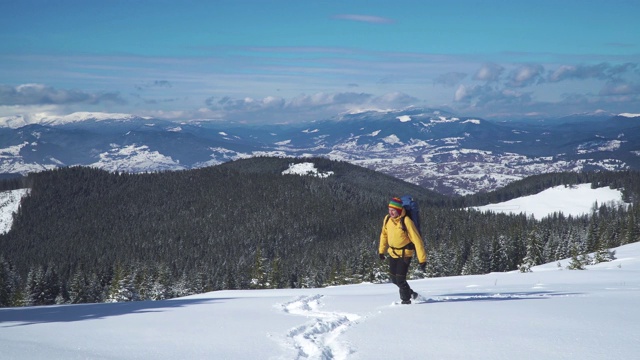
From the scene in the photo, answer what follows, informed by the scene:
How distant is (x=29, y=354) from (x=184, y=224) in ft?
593

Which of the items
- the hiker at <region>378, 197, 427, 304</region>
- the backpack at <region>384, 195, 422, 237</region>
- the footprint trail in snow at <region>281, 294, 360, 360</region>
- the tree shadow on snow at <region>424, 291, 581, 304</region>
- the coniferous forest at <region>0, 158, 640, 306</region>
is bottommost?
the coniferous forest at <region>0, 158, 640, 306</region>

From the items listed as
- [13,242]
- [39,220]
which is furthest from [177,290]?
[39,220]

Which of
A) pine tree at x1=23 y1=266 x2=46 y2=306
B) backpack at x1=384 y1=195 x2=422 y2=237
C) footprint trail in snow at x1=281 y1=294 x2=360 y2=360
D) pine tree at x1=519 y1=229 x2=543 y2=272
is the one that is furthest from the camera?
pine tree at x1=519 y1=229 x2=543 y2=272

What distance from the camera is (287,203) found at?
191250 mm

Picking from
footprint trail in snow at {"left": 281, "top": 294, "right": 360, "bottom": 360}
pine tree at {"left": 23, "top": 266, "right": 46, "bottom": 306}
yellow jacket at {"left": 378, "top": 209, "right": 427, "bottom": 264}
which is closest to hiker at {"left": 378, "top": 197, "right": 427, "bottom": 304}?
yellow jacket at {"left": 378, "top": 209, "right": 427, "bottom": 264}

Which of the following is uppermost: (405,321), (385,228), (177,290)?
(385,228)

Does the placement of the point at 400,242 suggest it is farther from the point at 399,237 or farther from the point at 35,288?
the point at 35,288

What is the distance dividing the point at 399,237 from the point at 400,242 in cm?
14

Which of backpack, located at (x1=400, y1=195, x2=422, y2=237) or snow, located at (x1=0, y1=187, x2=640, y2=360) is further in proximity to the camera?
backpack, located at (x1=400, y1=195, x2=422, y2=237)

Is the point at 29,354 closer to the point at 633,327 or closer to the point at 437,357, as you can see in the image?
the point at 437,357

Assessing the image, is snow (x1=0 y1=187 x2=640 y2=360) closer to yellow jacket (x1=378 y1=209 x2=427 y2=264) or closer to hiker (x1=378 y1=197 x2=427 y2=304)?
hiker (x1=378 y1=197 x2=427 y2=304)

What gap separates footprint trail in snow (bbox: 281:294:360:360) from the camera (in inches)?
326

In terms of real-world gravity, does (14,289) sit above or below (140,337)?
below

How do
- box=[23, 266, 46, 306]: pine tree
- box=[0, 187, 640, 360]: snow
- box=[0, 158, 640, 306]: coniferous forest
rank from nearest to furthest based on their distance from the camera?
box=[0, 187, 640, 360]: snow < box=[23, 266, 46, 306]: pine tree < box=[0, 158, 640, 306]: coniferous forest
